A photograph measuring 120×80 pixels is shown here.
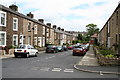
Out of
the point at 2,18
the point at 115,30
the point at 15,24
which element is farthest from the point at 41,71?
the point at 15,24

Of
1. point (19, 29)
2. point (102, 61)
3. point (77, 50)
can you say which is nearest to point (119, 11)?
point (102, 61)

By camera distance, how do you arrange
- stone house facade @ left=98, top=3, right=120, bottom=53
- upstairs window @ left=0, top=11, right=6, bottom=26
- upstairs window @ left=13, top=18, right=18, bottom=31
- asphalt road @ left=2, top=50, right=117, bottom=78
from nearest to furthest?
asphalt road @ left=2, top=50, right=117, bottom=78
stone house facade @ left=98, top=3, right=120, bottom=53
upstairs window @ left=0, top=11, right=6, bottom=26
upstairs window @ left=13, top=18, right=18, bottom=31

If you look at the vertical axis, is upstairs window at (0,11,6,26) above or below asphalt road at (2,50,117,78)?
above

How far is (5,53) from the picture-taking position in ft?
79.4

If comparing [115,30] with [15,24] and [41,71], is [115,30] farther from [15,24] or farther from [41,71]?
[15,24]

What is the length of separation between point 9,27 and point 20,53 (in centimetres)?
783

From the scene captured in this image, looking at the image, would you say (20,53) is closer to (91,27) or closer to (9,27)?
(9,27)

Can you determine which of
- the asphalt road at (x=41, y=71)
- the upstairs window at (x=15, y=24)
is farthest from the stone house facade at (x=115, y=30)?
the upstairs window at (x=15, y=24)

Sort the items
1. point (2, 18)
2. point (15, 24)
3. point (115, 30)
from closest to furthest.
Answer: point (115, 30) < point (2, 18) < point (15, 24)

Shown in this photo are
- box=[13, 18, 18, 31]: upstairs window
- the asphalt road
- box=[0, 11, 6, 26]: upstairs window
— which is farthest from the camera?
box=[13, 18, 18, 31]: upstairs window

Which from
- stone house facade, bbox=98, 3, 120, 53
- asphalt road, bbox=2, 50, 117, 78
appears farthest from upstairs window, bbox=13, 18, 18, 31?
asphalt road, bbox=2, 50, 117, 78

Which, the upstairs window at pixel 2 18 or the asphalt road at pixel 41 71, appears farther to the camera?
the upstairs window at pixel 2 18

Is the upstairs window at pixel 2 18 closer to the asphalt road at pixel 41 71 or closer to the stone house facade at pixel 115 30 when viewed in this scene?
the asphalt road at pixel 41 71

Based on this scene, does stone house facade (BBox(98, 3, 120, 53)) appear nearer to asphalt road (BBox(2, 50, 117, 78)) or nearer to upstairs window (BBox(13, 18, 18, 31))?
asphalt road (BBox(2, 50, 117, 78))
